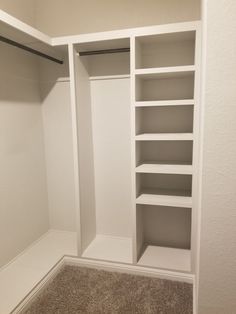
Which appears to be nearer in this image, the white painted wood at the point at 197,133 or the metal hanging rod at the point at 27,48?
the white painted wood at the point at 197,133

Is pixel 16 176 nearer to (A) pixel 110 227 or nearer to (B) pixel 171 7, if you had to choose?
(A) pixel 110 227

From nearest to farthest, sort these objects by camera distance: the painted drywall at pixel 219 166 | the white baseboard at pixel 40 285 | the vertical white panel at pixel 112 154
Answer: the painted drywall at pixel 219 166
the white baseboard at pixel 40 285
the vertical white panel at pixel 112 154

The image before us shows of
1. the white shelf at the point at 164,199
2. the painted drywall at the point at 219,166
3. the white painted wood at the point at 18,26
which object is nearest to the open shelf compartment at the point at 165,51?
the white painted wood at the point at 18,26

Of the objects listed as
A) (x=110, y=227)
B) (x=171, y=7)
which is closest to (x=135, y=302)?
(x=110, y=227)

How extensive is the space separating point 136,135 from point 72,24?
1311 mm

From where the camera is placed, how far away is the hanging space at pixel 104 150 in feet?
7.12

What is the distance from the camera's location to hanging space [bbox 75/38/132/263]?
2170mm

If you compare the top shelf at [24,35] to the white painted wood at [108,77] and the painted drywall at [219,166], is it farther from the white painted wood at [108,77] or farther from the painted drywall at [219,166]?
the painted drywall at [219,166]

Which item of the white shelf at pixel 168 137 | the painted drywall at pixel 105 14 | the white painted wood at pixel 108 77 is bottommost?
the white shelf at pixel 168 137

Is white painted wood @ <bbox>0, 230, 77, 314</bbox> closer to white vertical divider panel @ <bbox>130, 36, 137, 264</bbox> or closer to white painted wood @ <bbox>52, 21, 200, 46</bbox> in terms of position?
white vertical divider panel @ <bbox>130, 36, 137, 264</bbox>

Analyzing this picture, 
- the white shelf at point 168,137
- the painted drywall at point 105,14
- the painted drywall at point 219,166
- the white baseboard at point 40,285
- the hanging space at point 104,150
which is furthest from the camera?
the hanging space at point 104,150

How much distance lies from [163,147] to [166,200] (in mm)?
507

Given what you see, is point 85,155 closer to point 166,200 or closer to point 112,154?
point 112,154

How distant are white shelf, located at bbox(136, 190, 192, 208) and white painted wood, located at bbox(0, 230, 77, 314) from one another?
0.83 metres
